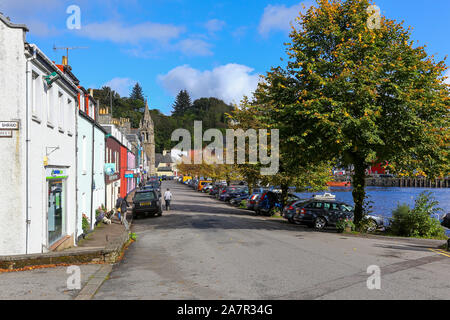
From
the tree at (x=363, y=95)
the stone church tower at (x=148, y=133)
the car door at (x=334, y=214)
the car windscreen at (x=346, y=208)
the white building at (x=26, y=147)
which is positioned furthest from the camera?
the stone church tower at (x=148, y=133)

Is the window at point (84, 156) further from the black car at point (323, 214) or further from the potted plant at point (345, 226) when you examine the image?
the potted plant at point (345, 226)

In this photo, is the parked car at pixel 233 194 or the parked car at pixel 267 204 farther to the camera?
the parked car at pixel 233 194

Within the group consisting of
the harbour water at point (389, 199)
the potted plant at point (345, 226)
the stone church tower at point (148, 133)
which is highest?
the stone church tower at point (148, 133)

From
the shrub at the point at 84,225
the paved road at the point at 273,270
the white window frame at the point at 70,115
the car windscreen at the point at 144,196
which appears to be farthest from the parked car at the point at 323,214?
the white window frame at the point at 70,115

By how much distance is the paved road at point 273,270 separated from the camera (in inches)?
311

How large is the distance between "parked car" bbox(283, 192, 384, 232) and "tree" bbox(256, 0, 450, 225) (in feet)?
13.5

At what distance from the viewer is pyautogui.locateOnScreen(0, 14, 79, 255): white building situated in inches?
424

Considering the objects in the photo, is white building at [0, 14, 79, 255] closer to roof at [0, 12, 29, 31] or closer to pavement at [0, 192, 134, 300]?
roof at [0, 12, 29, 31]

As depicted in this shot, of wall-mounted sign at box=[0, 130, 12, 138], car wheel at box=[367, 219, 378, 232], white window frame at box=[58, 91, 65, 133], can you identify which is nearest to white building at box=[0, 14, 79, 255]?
wall-mounted sign at box=[0, 130, 12, 138]

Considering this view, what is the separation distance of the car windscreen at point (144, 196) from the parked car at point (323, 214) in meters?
10.4

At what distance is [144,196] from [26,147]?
1944 cm

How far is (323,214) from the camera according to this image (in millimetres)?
23375

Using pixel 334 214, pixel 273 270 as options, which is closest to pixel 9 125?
pixel 273 270

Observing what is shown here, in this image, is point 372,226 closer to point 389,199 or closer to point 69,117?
point 69,117
